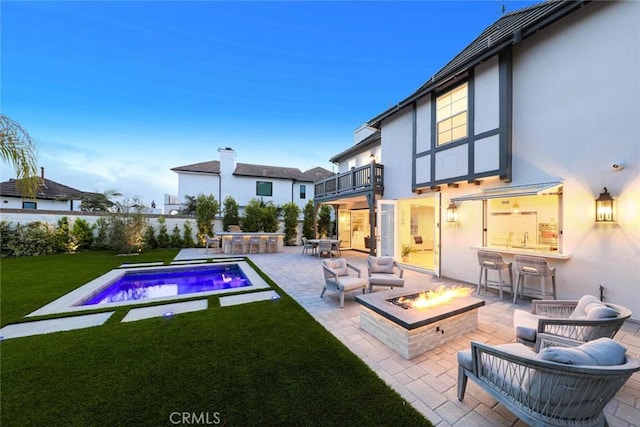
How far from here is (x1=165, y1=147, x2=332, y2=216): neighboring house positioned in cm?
2008

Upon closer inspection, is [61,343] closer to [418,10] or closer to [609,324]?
[609,324]

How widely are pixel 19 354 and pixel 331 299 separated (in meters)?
4.88

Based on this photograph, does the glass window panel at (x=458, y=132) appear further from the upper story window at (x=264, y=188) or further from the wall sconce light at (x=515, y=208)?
the upper story window at (x=264, y=188)

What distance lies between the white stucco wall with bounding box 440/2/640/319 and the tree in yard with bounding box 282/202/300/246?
1303 centimetres

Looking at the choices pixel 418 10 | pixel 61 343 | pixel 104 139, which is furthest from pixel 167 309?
pixel 104 139

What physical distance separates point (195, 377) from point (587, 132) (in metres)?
7.98

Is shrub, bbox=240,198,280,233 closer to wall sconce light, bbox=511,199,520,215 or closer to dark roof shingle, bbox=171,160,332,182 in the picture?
dark roof shingle, bbox=171,160,332,182

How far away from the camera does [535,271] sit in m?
5.12

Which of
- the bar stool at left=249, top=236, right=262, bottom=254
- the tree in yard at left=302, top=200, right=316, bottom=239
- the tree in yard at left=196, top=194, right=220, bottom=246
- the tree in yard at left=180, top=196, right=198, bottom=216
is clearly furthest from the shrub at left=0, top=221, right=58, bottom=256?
the tree in yard at left=302, top=200, right=316, bottom=239

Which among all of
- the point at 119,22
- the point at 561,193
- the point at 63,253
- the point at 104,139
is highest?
the point at 119,22

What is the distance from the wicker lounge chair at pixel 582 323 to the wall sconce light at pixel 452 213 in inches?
158

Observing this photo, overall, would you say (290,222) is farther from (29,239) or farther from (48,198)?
(48,198)

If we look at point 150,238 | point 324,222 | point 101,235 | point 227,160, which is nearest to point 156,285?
point 150,238

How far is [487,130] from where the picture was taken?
6203 millimetres
